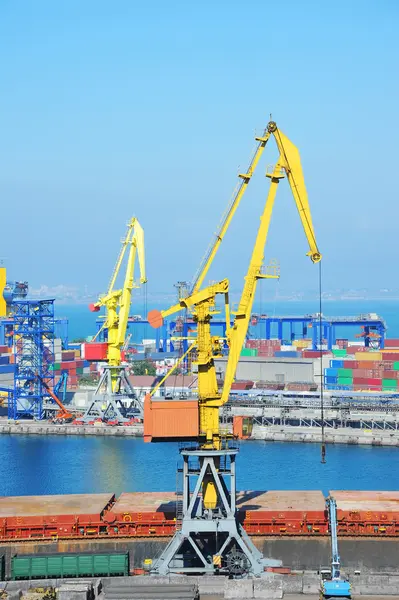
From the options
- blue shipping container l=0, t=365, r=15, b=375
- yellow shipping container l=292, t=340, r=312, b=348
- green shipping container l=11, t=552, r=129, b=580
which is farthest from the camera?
yellow shipping container l=292, t=340, r=312, b=348

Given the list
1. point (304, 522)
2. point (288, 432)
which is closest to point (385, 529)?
point (304, 522)

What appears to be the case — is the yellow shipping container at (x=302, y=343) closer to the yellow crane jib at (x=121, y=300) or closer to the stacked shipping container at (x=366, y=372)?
the stacked shipping container at (x=366, y=372)

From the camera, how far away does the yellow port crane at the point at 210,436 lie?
31.4 m

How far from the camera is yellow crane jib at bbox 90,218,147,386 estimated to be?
7094 centimetres

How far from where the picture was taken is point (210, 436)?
32.0 meters

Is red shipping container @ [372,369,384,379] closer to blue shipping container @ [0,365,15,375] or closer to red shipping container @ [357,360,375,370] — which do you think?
red shipping container @ [357,360,375,370]

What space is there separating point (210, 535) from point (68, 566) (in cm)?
426

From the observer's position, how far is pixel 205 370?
32.8m

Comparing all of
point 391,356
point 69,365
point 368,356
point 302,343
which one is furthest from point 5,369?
point 302,343

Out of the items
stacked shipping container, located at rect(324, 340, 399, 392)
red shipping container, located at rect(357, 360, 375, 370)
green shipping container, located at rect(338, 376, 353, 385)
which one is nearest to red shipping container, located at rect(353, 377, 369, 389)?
stacked shipping container, located at rect(324, 340, 399, 392)

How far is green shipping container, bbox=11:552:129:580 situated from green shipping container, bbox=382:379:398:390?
52065mm

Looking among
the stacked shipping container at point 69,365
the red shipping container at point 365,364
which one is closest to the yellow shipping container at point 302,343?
the stacked shipping container at point 69,365

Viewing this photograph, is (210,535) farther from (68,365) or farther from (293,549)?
(68,365)

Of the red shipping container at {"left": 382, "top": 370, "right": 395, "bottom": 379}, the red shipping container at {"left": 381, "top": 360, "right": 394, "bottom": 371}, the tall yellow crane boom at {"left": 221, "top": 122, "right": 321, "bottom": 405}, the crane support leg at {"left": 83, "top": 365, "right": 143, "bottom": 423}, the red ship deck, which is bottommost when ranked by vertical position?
the red ship deck
